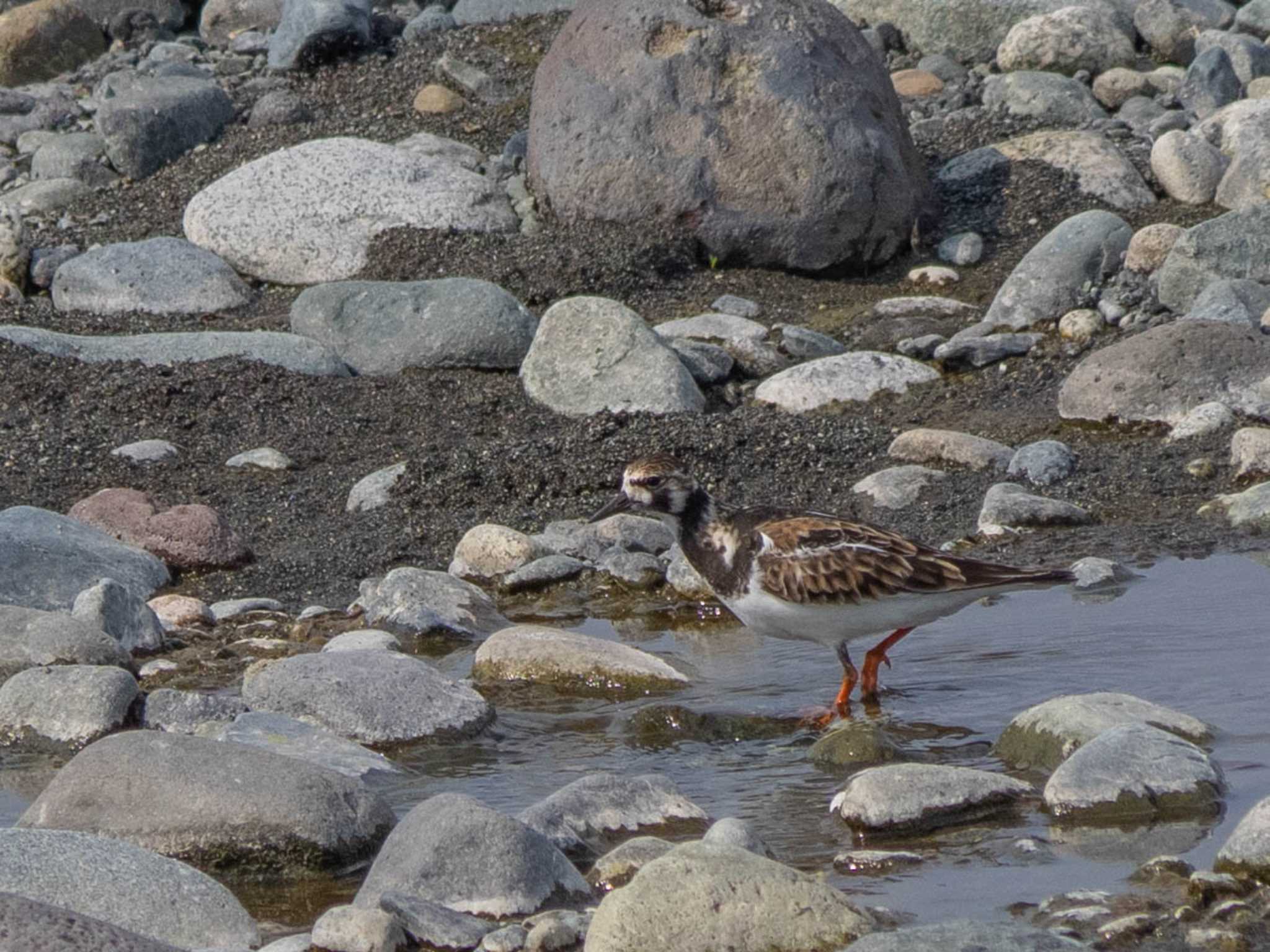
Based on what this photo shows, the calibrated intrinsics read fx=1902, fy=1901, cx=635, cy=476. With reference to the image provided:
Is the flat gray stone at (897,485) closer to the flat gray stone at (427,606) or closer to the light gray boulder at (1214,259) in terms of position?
the flat gray stone at (427,606)

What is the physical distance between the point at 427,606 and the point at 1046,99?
10612 mm

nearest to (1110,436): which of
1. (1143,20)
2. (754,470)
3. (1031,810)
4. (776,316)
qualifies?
(754,470)

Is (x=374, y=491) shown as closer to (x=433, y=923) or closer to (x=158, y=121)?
(x=433, y=923)

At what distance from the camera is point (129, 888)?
17.9ft

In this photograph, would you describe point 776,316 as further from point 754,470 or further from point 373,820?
point 373,820

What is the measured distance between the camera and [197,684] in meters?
8.39

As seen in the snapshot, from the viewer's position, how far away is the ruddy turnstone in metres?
7.70

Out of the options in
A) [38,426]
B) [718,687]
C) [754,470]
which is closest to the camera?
[718,687]

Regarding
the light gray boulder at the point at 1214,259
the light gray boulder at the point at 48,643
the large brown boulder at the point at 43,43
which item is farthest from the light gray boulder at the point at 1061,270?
the large brown boulder at the point at 43,43

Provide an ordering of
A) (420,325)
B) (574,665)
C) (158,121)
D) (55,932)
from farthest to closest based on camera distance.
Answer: (158,121)
(420,325)
(574,665)
(55,932)

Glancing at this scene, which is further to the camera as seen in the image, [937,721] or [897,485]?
[897,485]

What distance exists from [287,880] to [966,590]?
3103mm

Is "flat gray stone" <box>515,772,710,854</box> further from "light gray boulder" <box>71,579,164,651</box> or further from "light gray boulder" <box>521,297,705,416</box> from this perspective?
"light gray boulder" <box>521,297,705,416</box>

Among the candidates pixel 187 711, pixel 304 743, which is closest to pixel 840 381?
pixel 187 711
